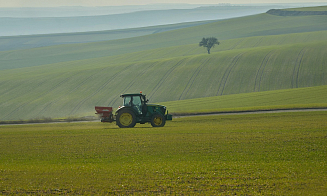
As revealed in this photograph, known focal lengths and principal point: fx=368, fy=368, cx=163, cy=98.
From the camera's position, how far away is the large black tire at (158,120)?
24.5 meters

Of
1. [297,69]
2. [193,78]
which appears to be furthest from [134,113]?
[297,69]

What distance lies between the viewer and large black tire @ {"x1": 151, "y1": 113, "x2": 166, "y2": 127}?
2455cm

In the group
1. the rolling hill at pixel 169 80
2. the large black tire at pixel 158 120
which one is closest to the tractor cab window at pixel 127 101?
the large black tire at pixel 158 120

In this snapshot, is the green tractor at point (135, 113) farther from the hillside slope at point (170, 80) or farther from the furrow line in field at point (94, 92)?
the furrow line in field at point (94, 92)

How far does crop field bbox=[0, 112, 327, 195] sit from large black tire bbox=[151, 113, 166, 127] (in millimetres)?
3622

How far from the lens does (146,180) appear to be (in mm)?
11156

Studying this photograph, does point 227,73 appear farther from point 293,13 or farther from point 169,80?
point 293,13

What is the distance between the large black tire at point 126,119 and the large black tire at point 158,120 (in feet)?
4.23

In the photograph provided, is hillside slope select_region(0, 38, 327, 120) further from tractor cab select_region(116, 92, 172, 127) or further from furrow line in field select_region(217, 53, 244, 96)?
tractor cab select_region(116, 92, 172, 127)

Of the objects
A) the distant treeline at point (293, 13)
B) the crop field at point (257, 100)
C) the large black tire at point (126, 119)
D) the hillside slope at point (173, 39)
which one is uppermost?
the distant treeline at point (293, 13)

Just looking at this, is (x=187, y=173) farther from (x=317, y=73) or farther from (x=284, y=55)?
(x=284, y=55)

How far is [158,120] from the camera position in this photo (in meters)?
24.7

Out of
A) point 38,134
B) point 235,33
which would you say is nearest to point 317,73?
point 38,134

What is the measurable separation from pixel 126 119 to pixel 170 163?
37.4 feet
